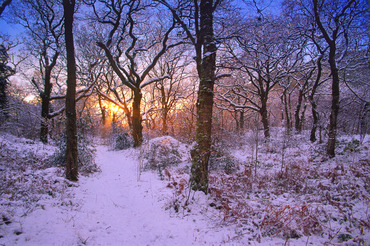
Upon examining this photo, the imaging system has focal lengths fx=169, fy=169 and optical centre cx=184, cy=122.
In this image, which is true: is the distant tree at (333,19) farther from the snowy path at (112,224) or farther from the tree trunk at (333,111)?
the snowy path at (112,224)

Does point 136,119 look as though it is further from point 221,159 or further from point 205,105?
point 205,105

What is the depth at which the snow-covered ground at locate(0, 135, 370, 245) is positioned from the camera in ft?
8.79

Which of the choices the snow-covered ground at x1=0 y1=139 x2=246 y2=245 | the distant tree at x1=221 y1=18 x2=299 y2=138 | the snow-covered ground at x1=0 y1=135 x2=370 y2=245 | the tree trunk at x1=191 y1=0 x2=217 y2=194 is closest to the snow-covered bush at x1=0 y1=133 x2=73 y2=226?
the snow-covered ground at x1=0 y1=135 x2=370 y2=245

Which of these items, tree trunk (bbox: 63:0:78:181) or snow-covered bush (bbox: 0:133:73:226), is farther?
tree trunk (bbox: 63:0:78:181)

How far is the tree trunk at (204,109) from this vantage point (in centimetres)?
438

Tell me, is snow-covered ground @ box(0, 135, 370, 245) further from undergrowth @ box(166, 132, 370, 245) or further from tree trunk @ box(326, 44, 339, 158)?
tree trunk @ box(326, 44, 339, 158)

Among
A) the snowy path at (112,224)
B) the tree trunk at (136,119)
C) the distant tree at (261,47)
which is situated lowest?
the snowy path at (112,224)

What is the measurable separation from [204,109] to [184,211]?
2503mm

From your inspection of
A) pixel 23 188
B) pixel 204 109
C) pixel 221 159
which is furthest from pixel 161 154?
pixel 23 188

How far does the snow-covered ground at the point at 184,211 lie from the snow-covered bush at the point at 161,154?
166 centimetres

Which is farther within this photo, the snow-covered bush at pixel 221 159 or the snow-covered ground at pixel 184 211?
the snow-covered bush at pixel 221 159

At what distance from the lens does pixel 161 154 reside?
305 inches

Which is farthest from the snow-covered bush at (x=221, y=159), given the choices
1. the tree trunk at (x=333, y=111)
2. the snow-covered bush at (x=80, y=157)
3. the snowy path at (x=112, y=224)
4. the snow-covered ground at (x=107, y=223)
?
the snow-covered bush at (x=80, y=157)

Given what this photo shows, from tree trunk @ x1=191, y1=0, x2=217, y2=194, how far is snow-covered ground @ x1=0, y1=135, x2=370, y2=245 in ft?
1.66
